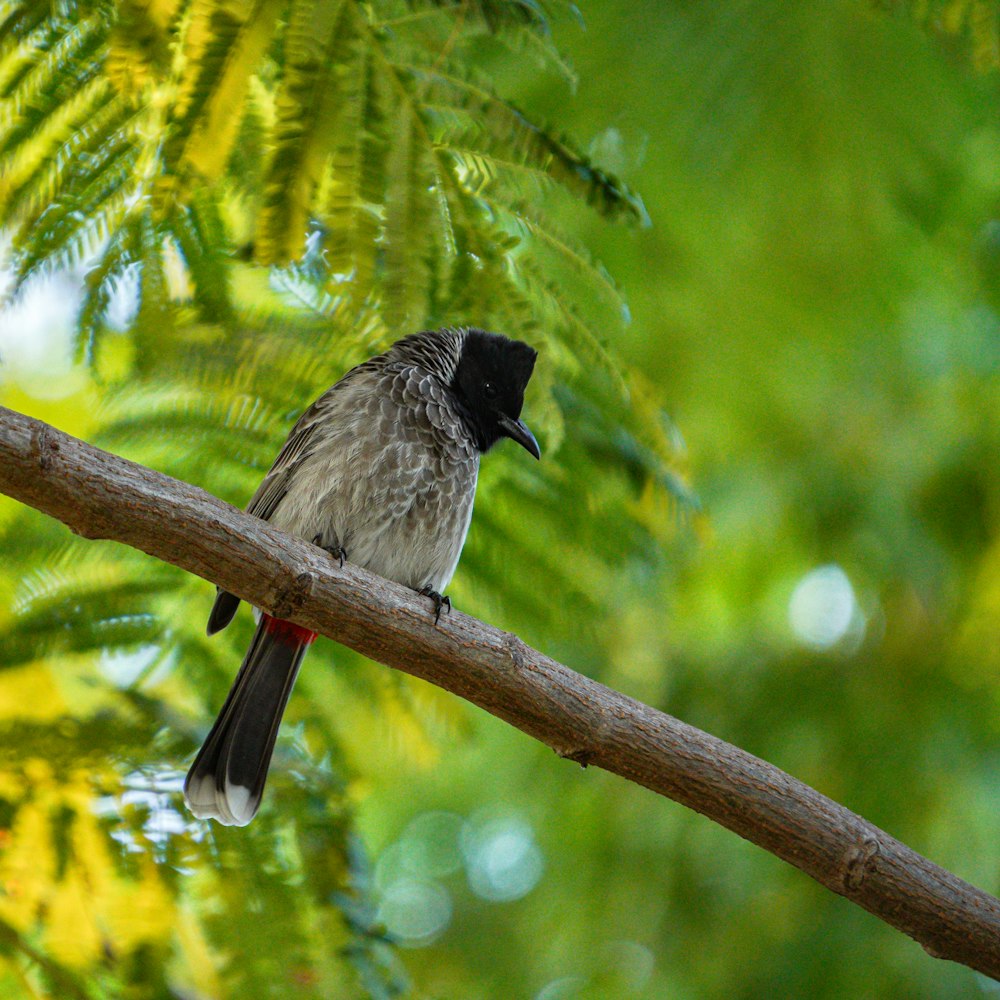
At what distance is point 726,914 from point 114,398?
12.0 ft

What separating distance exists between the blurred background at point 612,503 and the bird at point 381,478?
0.12 m

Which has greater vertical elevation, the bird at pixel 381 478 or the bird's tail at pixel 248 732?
the bird at pixel 381 478

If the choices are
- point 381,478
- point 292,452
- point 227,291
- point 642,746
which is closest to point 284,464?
point 292,452

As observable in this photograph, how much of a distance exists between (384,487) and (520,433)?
0.47 metres

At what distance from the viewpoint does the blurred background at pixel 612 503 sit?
2.67m

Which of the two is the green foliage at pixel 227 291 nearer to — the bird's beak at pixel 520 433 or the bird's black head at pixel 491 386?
the bird's beak at pixel 520 433

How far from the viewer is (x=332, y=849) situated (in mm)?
2969

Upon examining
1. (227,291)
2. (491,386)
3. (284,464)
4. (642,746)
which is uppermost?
(491,386)

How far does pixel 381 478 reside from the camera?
354cm

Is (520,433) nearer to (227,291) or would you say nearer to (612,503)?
(612,503)

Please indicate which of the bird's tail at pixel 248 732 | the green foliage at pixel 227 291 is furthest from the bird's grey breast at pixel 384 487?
the bird's tail at pixel 248 732

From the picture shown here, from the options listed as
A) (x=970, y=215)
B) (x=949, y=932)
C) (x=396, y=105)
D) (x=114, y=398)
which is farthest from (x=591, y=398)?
(x=970, y=215)

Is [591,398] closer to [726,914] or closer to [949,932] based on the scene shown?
[949,932]

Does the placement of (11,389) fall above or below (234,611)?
above
